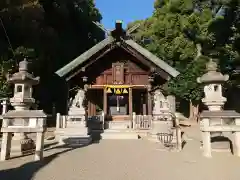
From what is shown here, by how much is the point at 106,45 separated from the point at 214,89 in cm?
832

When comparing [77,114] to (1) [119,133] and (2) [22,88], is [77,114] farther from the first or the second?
(2) [22,88]

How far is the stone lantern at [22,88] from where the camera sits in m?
8.58

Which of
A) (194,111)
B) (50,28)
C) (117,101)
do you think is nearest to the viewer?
(117,101)

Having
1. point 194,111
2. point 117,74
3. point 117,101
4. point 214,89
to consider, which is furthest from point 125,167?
→ point 194,111

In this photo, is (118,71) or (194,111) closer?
(118,71)

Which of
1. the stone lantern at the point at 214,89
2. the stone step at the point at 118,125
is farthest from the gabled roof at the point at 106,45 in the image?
the stone lantern at the point at 214,89

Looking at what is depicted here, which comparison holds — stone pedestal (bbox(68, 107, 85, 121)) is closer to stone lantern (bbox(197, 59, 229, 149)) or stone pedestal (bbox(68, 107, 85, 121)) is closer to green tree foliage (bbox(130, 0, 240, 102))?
stone lantern (bbox(197, 59, 229, 149))

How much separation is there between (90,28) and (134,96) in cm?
1504

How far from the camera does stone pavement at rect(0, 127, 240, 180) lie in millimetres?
5746

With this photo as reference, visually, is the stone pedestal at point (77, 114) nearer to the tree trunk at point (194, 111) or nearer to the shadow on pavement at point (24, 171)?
the shadow on pavement at point (24, 171)

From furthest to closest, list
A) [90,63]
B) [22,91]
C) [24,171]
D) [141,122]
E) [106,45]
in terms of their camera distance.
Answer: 1. [90,63]
2. [106,45]
3. [141,122]
4. [22,91]
5. [24,171]

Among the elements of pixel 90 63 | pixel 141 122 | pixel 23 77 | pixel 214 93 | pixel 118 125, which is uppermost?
pixel 90 63

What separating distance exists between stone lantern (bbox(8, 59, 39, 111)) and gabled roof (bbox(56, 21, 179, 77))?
5486 millimetres

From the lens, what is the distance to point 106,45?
50.3ft
